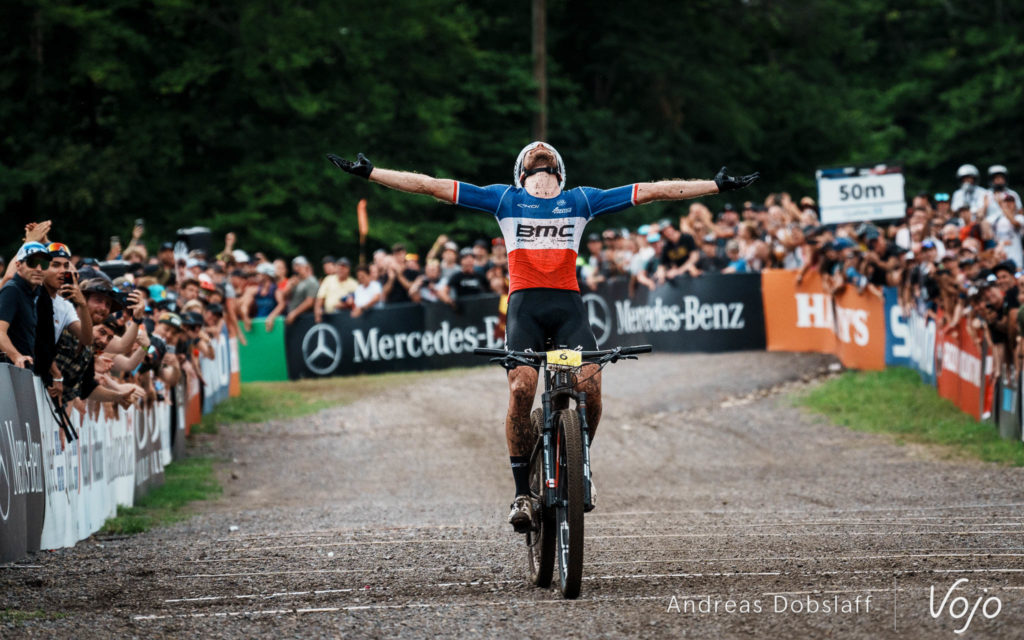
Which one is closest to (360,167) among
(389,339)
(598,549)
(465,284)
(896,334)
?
(598,549)

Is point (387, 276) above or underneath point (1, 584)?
above

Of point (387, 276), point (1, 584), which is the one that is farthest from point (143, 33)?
point (1, 584)

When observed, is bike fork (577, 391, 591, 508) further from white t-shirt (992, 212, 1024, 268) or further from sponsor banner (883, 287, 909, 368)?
sponsor banner (883, 287, 909, 368)

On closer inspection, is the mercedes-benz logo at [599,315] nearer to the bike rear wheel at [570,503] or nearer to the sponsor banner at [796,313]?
the sponsor banner at [796,313]

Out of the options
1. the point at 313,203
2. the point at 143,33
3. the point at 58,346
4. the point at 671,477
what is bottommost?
the point at 671,477

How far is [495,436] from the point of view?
64.5 feet

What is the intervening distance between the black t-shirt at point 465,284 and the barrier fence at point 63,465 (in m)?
10.7

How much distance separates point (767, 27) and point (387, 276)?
1040 inches

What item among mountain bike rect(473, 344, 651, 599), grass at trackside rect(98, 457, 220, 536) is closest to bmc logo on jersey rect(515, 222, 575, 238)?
mountain bike rect(473, 344, 651, 599)

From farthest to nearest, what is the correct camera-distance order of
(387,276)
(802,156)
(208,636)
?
(802,156) < (387,276) < (208,636)

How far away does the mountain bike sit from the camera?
7.38 meters

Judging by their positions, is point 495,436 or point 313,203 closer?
point 495,436

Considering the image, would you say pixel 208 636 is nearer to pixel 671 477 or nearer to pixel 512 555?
pixel 512 555

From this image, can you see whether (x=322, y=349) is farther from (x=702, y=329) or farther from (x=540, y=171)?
(x=540, y=171)
